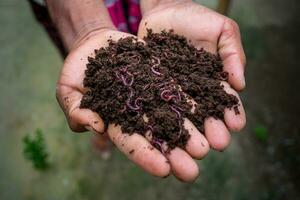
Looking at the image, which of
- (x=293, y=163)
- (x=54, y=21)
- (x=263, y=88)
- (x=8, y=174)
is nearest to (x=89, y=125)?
(x=54, y=21)

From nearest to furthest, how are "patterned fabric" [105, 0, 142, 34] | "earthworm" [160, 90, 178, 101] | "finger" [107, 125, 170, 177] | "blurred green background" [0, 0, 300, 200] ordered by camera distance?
"finger" [107, 125, 170, 177] → "earthworm" [160, 90, 178, 101] → "patterned fabric" [105, 0, 142, 34] → "blurred green background" [0, 0, 300, 200]

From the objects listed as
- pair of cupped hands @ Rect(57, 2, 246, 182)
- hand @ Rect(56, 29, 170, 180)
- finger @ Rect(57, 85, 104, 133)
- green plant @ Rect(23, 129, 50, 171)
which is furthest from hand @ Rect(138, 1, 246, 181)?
green plant @ Rect(23, 129, 50, 171)

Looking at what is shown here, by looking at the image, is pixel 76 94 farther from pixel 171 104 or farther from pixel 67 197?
pixel 67 197

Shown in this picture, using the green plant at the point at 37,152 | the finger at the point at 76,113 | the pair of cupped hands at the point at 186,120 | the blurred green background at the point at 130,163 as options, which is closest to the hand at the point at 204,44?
the pair of cupped hands at the point at 186,120

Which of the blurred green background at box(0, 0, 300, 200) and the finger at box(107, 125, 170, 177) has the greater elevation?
the finger at box(107, 125, 170, 177)

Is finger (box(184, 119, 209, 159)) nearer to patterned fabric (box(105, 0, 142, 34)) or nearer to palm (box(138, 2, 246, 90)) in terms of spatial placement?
palm (box(138, 2, 246, 90))

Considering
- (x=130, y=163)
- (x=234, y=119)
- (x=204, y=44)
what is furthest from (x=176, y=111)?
(x=130, y=163)

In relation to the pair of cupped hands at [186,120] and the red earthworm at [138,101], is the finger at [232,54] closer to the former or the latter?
the pair of cupped hands at [186,120]
